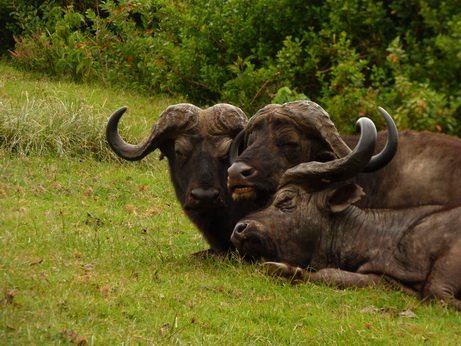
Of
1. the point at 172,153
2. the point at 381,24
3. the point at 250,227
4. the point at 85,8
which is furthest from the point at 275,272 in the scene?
the point at 85,8

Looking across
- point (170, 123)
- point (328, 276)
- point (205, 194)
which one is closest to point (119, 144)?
point (170, 123)

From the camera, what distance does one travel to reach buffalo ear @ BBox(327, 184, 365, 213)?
8133 millimetres

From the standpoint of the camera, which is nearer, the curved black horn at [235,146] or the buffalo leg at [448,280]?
the buffalo leg at [448,280]

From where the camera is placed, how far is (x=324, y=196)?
8.23m

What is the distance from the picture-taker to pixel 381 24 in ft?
49.2

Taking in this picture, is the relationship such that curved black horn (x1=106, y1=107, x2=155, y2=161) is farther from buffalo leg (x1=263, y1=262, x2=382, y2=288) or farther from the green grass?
buffalo leg (x1=263, y1=262, x2=382, y2=288)

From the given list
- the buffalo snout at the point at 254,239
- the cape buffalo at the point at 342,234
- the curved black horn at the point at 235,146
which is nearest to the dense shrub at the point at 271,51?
the curved black horn at the point at 235,146

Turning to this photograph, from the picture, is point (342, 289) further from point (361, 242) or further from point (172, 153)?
point (172, 153)

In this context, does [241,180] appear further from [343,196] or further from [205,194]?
[343,196]

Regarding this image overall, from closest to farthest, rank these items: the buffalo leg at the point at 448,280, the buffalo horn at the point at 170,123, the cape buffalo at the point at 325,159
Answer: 1. the buffalo leg at the point at 448,280
2. the cape buffalo at the point at 325,159
3. the buffalo horn at the point at 170,123

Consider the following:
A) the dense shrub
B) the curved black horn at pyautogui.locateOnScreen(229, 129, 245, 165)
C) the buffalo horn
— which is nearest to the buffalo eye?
the curved black horn at pyautogui.locateOnScreen(229, 129, 245, 165)

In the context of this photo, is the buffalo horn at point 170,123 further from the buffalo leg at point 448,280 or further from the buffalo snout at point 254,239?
the buffalo leg at point 448,280

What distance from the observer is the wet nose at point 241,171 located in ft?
26.7

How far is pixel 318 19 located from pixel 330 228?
8.41m
